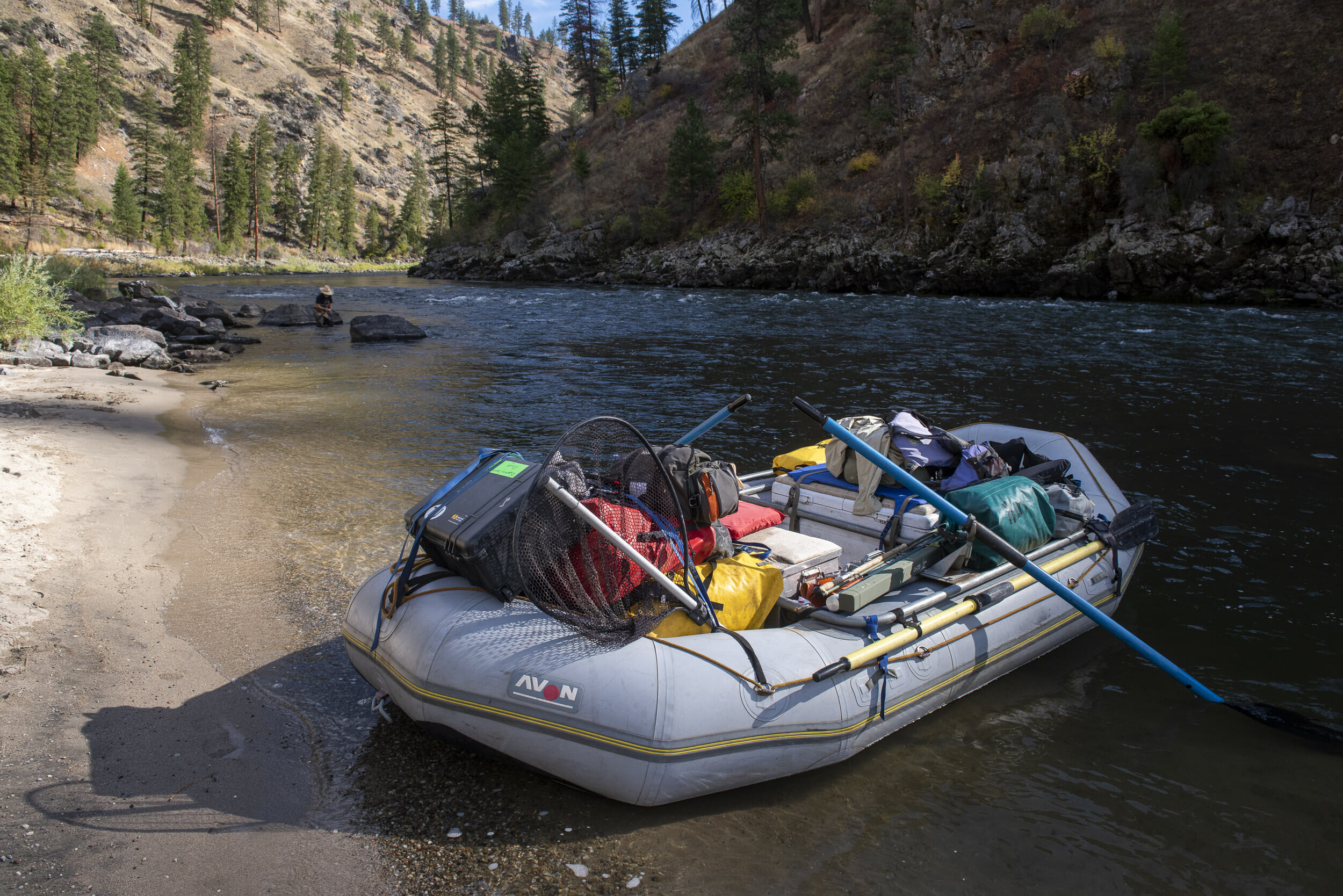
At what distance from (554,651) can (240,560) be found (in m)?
3.77

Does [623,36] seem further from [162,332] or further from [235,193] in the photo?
[162,332]

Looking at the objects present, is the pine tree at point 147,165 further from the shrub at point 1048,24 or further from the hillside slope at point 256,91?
the shrub at point 1048,24

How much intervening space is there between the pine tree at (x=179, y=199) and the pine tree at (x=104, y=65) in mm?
20267

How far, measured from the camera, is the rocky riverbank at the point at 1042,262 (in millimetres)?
23125

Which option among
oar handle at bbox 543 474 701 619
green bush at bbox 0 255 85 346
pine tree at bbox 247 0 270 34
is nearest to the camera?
oar handle at bbox 543 474 701 619

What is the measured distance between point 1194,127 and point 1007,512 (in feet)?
91.3

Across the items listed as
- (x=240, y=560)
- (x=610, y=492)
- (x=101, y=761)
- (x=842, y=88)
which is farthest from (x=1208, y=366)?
(x=842, y=88)

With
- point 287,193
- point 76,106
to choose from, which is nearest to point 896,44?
point 287,193

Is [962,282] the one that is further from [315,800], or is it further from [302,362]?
[315,800]

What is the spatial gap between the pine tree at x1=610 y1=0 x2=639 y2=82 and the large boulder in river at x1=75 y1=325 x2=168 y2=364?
→ 58.6 metres

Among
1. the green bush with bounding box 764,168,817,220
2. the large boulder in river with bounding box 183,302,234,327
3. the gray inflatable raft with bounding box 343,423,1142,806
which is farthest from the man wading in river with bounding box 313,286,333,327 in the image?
the green bush with bounding box 764,168,817,220

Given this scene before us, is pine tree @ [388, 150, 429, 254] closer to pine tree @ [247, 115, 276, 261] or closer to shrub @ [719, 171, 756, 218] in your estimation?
pine tree @ [247, 115, 276, 261]

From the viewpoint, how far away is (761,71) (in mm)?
38406

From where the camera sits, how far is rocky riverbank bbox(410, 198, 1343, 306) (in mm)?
23125
